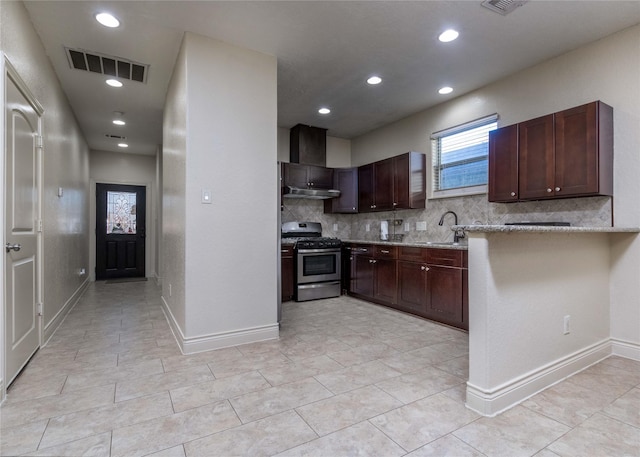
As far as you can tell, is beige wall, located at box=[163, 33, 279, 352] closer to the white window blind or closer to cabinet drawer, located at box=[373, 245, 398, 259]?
cabinet drawer, located at box=[373, 245, 398, 259]

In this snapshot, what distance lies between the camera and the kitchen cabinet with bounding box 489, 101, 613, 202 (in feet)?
8.91

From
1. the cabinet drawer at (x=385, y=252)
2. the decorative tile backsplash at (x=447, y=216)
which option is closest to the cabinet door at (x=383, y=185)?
the decorative tile backsplash at (x=447, y=216)

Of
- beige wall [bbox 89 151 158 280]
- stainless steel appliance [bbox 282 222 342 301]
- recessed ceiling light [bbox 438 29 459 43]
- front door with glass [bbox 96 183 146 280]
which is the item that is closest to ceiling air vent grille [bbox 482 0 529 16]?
recessed ceiling light [bbox 438 29 459 43]

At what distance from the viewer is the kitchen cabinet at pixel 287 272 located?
4.72 meters

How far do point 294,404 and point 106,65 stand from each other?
3657 millimetres

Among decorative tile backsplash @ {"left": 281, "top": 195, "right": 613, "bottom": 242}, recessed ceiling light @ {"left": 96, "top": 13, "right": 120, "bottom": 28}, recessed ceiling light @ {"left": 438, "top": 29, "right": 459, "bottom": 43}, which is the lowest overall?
decorative tile backsplash @ {"left": 281, "top": 195, "right": 613, "bottom": 242}

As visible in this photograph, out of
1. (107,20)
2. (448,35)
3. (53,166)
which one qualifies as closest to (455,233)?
(448,35)

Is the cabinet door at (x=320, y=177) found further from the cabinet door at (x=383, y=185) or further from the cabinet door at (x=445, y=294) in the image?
the cabinet door at (x=445, y=294)

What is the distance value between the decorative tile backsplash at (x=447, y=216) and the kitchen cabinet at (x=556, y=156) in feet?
0.80

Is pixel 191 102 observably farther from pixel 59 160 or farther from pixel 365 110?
pixel 365 110

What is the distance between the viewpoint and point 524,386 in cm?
200

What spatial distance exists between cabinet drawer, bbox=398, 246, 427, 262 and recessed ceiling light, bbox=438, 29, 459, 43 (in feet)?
6.84

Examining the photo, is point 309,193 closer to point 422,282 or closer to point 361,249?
point 361,249

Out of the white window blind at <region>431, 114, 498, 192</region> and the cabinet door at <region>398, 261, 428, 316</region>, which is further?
the white window blind at <region>431, 114, 498, 192</region>
